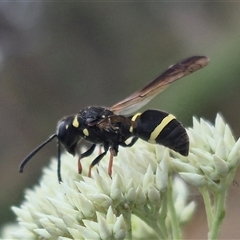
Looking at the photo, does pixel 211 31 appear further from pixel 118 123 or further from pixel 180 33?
pixel 118 123

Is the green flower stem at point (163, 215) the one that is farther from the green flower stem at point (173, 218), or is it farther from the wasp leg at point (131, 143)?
the wasp leg at point (131, 143)

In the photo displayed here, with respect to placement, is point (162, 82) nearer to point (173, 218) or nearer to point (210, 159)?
point (210, 159)

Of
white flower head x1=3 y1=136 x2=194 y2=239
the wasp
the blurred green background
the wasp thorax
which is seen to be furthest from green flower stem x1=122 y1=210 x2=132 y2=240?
the blurred green background

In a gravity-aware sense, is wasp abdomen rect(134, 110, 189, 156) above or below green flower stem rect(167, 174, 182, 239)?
above

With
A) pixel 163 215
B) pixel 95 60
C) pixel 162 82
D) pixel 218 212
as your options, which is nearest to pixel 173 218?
pixel 163 215

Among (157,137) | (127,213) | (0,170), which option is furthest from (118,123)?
(0,170)

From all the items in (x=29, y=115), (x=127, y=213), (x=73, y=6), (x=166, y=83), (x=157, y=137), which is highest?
(x=73, y=6)

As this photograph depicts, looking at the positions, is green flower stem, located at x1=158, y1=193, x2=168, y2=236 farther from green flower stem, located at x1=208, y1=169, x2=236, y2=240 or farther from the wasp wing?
the wasp wing
